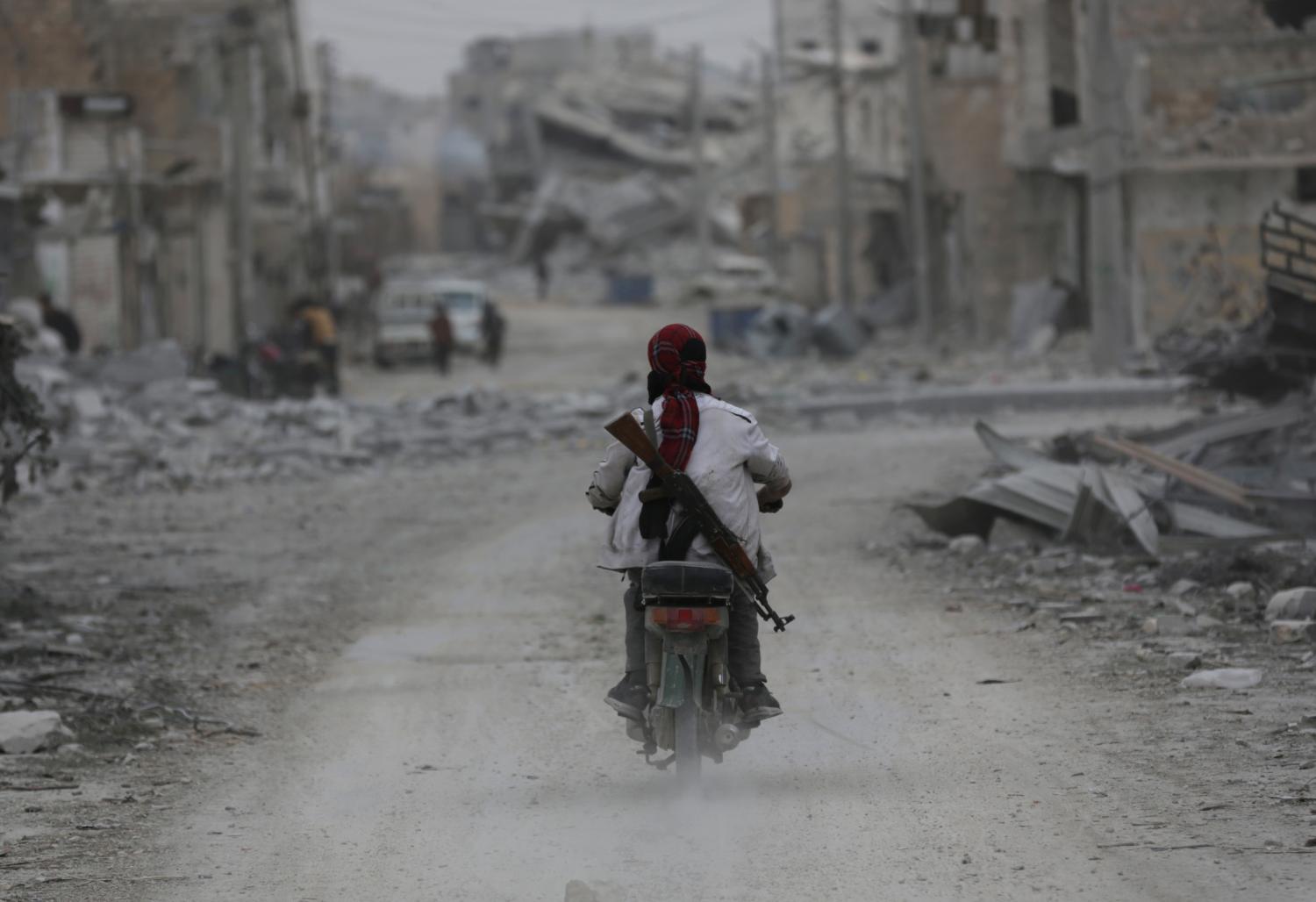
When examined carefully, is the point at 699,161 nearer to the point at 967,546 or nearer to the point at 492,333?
the point at 492,333

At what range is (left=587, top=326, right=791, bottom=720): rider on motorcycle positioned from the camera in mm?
6727

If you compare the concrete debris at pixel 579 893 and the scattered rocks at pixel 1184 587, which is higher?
the concrete debris at pixel 579 893

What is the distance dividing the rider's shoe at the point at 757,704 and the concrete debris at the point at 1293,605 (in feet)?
13.1

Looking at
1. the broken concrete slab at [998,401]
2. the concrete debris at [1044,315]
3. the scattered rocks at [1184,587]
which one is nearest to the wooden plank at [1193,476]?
the scattered rocks at [1184,587]

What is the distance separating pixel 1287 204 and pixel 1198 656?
2499cm

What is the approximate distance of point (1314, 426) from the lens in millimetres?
13492

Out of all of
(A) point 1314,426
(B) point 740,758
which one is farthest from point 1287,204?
(B) point 740,758

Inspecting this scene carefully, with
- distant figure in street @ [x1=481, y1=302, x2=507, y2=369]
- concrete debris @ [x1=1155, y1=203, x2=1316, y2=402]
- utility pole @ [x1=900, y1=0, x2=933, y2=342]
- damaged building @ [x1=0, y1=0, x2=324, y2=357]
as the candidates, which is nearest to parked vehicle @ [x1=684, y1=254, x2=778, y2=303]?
distant figure in street @ [x1=481, y1=302, x2=507, y2=369]

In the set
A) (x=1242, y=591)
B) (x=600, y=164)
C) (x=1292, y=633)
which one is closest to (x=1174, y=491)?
(x=1242, y=591)

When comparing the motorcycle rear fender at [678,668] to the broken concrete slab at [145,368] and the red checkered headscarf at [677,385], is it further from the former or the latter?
the broken concrete slab at [145,368]

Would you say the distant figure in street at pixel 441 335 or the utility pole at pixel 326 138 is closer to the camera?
the distant figure in street at pixel 441 335

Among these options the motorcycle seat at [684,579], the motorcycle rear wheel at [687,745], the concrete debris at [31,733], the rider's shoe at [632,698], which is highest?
the motorcycle seat at [684,579]

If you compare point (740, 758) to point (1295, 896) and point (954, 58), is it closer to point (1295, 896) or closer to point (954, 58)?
point (1295, 896)

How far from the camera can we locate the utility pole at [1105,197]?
26.9 meters
